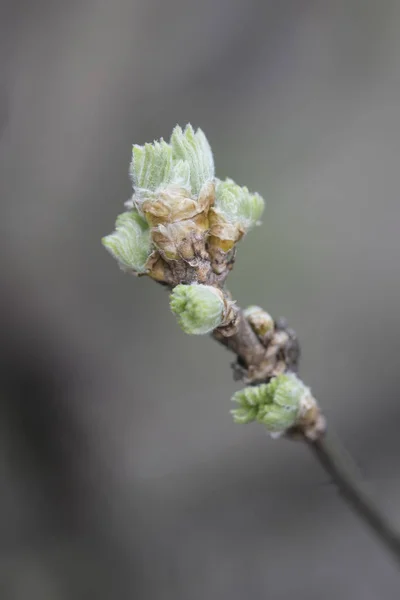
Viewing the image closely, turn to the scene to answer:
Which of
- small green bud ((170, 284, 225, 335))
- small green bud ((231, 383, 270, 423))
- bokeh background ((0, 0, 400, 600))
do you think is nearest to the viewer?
small green bud ((170, 284, 225, 335))

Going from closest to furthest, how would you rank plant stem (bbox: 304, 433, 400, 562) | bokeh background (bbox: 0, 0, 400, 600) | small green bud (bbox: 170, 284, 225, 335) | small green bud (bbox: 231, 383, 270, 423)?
small green bud (bbox: 170, 284, 225, 335), small green bud (bbox: 231, 383, 270, 423), plant stem (bbox: 304, 433, 400, 562), bokeh background (bbox: 0, 0, 400, 600)

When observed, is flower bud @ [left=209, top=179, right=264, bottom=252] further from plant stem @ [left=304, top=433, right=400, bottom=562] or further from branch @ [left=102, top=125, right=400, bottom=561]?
plant stem @ [left=304, top=433, right=400, bottom=562]

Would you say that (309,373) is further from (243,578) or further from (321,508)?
(243,578)

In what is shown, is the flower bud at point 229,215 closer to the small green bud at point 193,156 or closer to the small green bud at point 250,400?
the small green bud at point 193,156

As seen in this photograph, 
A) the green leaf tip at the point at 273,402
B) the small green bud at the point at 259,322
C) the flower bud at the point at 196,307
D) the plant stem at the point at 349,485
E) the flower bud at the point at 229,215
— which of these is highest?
the flower bud at the point at 229,215

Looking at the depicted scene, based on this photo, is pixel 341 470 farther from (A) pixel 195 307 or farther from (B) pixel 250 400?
(A) pixel 195 307

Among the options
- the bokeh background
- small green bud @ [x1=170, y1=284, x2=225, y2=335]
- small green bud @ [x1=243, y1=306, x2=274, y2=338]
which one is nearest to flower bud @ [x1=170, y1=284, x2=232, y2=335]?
small green bud @ [x1=170, y1=284, x2=225, y2=335]

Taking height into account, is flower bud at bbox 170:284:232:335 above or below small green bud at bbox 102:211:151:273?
below

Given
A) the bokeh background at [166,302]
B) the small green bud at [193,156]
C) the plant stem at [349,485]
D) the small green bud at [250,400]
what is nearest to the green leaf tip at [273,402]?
the small green bud at [250,400]
